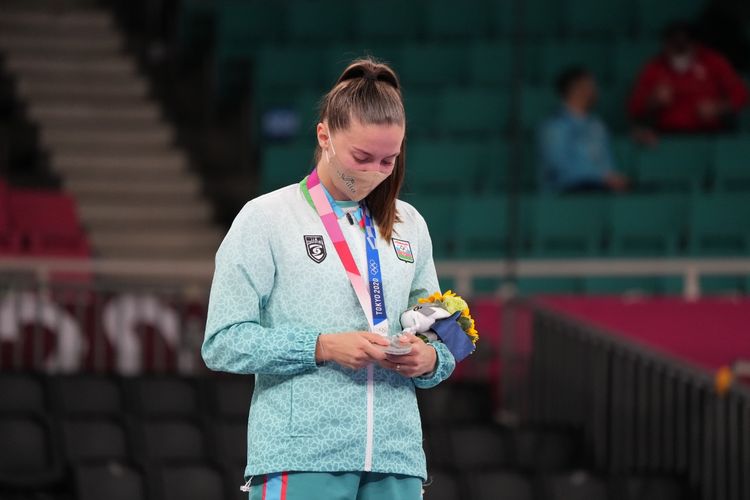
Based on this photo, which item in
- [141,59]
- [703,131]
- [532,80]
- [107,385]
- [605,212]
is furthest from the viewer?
[141,59]

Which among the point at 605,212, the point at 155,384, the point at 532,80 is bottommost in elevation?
the point at 155,384

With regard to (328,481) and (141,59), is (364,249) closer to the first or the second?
(328,481)

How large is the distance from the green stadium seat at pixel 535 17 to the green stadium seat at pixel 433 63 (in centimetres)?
59

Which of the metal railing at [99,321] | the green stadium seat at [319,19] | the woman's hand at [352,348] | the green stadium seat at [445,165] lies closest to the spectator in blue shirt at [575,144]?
the green stadium seat at [445,165]

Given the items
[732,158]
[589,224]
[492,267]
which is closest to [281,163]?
[589,224]

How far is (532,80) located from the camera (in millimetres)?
10336

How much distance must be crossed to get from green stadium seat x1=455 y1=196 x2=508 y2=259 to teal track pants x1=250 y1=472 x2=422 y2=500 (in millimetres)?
6235

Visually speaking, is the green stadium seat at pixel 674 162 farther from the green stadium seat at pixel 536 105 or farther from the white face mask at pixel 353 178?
the white face mask at pixel 353 178

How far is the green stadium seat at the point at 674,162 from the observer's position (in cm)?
934

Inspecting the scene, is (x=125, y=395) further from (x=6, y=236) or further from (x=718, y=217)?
(x=718, y=217)

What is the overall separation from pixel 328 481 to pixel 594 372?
13.7 feet

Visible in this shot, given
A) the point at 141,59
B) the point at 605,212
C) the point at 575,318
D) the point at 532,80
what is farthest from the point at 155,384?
the point at 141,59

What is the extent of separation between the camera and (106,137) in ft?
36.3

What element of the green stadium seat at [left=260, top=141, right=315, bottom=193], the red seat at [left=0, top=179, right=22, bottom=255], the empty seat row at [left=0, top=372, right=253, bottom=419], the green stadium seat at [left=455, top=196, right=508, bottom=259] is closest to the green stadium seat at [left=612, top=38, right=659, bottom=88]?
the green stadium seat at [left=455, top=196, right=508, bottom=259]
